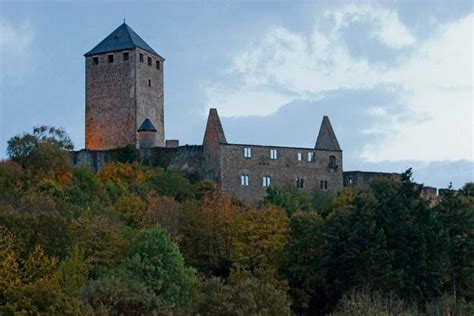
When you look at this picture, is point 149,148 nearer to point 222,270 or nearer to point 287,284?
point 222,270

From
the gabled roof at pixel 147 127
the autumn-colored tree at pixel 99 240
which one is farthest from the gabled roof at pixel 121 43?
the autumn-colored tree at pixel 99 240

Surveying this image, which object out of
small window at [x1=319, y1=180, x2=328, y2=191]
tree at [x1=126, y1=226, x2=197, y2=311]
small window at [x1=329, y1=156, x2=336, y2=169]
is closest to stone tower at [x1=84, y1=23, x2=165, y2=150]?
small window at [x1=319, y1=180, x2=328, y2=191]

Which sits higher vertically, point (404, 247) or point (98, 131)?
point (98, 131)

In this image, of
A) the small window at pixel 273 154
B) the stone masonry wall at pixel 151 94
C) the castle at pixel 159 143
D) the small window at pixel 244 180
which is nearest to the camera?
the small window at pixel 244 180

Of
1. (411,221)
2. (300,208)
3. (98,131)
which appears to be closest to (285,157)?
(300,208)

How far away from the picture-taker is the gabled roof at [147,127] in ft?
251

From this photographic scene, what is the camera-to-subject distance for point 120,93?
77.6 metres

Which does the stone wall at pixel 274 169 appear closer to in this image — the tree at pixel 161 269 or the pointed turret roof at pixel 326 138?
the pointed turret roof at pixel 326 138

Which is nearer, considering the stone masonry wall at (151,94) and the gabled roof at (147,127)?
the gabled roof at (147,127)

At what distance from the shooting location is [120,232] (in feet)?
172

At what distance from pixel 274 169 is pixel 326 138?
672cm

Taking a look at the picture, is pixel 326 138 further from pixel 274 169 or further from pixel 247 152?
pixel 247 152

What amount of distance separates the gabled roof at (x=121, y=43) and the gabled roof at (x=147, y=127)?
5016 mm

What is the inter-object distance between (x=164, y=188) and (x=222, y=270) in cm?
1055
